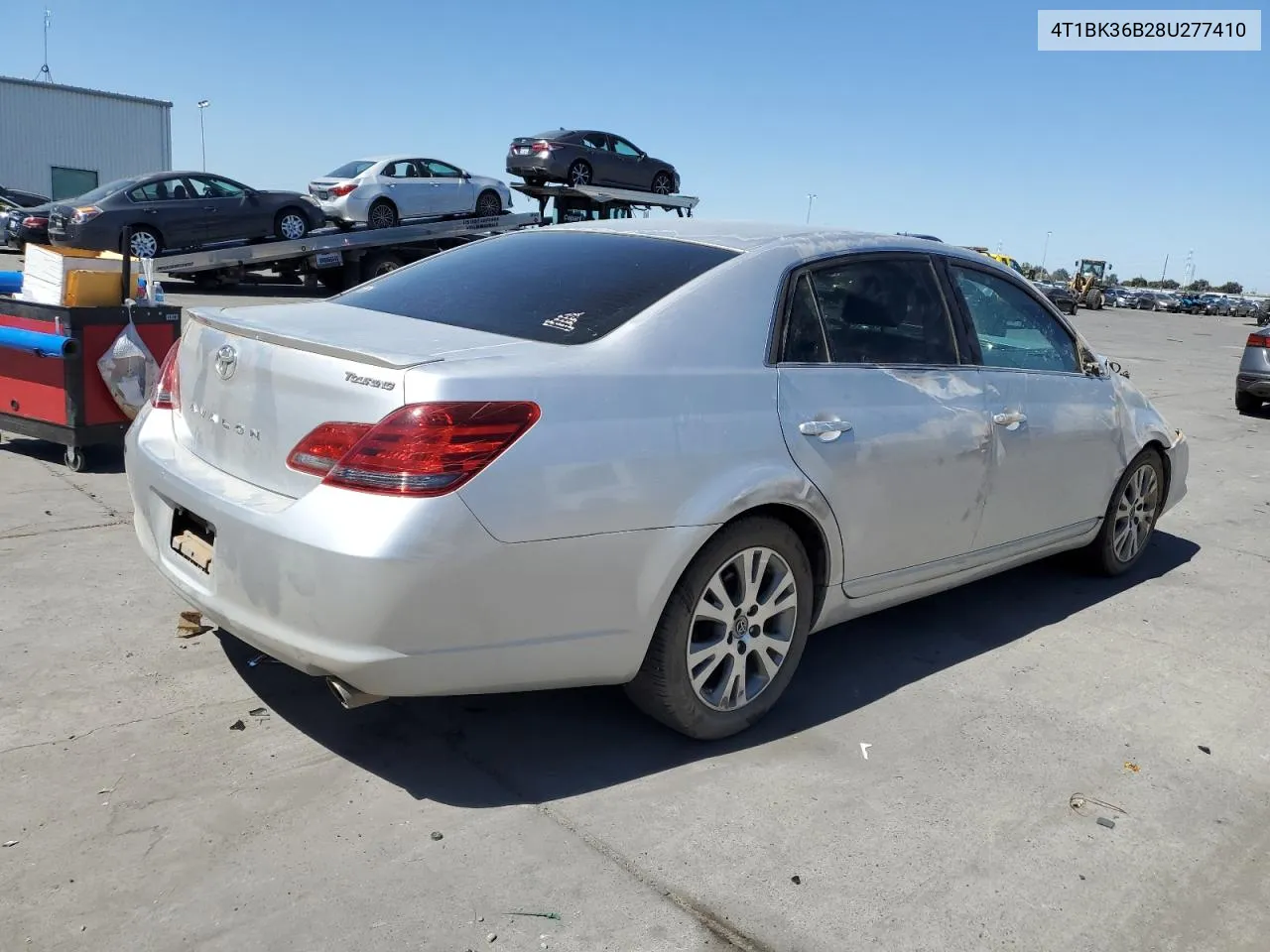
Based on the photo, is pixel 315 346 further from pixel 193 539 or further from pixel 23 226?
pixel 23 226

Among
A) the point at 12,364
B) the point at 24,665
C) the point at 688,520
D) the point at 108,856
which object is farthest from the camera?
the point at 12,364

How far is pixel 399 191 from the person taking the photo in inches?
787

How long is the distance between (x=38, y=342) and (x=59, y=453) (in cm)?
92

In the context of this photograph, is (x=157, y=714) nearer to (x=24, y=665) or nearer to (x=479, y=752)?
(x=24, y=665)

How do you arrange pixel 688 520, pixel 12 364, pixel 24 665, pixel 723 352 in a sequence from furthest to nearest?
1. pixel 12 364
2. pixel 24 665
3. pixel 723 352
4. pixel 688 520

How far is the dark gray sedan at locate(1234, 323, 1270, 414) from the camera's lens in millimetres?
12266

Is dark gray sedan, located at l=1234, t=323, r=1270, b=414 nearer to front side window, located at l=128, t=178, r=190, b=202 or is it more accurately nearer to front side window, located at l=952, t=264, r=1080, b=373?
front side window, located at l=952, t=264, r=1080, b=373

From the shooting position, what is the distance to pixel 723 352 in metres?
3.34

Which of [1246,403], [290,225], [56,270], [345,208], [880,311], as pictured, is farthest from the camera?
[345,208]

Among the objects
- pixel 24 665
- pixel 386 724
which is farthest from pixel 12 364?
pixel 386 724

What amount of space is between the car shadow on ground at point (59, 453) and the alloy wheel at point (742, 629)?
478 centimetres

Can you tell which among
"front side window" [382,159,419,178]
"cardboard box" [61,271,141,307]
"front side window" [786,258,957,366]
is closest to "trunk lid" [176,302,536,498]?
"front side window" [786,258,957,366]

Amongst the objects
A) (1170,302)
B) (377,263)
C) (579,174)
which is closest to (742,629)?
(377,263)

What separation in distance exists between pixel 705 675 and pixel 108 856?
1715 mm
